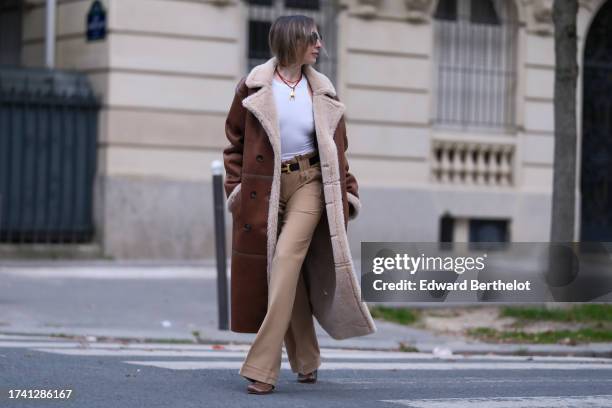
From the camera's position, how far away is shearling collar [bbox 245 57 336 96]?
769 centimetres

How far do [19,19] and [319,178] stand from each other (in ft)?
44.3

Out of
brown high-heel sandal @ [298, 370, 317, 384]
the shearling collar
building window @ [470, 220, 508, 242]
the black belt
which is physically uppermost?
the shearling collar

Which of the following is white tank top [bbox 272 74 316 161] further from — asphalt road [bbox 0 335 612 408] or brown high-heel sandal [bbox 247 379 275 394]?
asphalt road [bbox 0 335 612 408]

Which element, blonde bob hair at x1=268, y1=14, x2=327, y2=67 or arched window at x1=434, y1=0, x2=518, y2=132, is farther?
arched window at x1=434, y1=0, x2=518, y2=132

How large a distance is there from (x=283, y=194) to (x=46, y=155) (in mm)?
10807

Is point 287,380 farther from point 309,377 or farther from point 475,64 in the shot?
point 475,64

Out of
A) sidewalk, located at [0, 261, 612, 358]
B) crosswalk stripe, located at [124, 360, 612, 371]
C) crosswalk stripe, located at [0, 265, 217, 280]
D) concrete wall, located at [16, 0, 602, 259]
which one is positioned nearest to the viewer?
crosswalk stripe, located at [124, 360, 612, 371]

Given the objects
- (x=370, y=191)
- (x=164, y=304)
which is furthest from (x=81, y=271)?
(x=370, y=191)

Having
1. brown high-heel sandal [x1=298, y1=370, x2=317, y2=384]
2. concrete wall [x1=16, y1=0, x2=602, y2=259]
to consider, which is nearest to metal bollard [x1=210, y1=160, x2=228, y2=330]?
brown high-heel sandal [x1=298, y1=370, x2=317, y2=384]

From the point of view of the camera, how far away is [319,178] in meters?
7.76

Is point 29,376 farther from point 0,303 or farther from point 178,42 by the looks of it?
point 178,42

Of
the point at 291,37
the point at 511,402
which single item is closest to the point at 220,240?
the point at 291,37

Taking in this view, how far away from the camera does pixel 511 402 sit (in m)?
7.43

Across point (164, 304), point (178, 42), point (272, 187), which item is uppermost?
point (178, 42)
